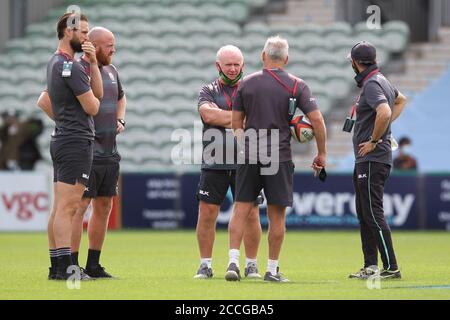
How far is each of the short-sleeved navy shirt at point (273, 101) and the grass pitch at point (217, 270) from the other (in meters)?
1.46

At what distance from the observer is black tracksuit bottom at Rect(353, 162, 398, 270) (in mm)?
11539

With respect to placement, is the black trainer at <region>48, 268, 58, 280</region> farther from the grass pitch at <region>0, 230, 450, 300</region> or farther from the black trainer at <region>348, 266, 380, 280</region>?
the black trainer at <region>348, 266, 380, 280</region>

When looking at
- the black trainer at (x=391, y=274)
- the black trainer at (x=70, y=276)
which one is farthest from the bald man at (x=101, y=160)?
the black trainer at (x=391, y=274)

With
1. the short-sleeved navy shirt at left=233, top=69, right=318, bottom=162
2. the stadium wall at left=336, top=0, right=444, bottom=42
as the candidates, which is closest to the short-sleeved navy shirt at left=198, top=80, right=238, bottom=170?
the short-sleeved navy shirt at left=233, top=69, right=318, bottom=162

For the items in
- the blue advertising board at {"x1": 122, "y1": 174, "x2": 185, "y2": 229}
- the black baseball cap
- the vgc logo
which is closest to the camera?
the black baseball cap

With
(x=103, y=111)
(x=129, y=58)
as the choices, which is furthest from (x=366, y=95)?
(x=129, y=58)

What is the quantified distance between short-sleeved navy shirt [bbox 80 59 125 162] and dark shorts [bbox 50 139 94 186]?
25.3 inches

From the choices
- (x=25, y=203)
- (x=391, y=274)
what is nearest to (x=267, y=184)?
(x=391, y=274)

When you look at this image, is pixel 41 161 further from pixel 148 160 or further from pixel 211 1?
pixel 211 1

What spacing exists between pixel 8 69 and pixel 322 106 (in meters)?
8.42

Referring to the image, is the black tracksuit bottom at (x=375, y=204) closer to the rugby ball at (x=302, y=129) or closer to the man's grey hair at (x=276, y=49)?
the rugby ball at (x=302, y=129)

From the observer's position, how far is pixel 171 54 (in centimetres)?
2808

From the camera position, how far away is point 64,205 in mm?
10758

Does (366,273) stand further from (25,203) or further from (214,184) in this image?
(25,203)
